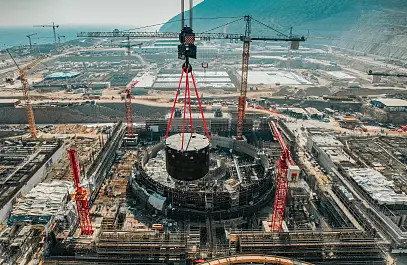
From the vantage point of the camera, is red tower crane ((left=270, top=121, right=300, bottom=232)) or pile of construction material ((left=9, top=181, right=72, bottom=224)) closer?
red tower crane ((left=270, top=121, right=300, bottom=232))

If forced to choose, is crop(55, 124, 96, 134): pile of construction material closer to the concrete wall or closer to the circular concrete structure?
the concrete wall

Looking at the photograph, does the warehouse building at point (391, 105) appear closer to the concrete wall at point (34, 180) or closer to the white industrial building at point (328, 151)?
the white industrial building at point (328, 151)

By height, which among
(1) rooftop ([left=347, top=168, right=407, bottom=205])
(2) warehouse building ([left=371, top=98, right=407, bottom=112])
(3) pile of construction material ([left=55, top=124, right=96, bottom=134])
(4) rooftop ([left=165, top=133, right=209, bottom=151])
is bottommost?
(3) pile of construction material ([left=55, top=124, right=96, bottom=134])

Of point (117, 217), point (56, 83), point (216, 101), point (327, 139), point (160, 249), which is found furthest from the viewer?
point (56, 83)

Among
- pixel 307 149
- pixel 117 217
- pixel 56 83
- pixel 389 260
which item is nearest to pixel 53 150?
pixel 117 217

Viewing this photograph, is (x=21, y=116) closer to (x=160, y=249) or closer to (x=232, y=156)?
(x=232, y=156)

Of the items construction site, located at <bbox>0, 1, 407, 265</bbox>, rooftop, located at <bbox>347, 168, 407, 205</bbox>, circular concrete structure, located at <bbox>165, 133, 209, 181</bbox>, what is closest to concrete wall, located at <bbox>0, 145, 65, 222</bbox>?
construction site, located at <bbox>0, 1, 407, 265</bbox>

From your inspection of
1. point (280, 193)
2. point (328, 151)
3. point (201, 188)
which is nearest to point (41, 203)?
point (201, 188)
